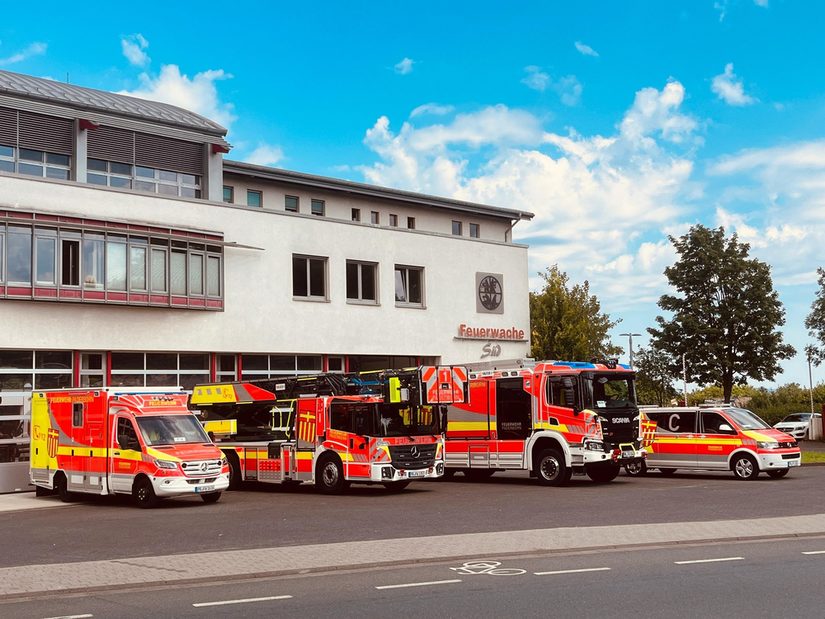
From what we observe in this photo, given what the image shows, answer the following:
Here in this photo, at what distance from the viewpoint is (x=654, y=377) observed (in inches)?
2395

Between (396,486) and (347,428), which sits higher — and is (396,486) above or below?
below

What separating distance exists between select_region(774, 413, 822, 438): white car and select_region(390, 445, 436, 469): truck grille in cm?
2829

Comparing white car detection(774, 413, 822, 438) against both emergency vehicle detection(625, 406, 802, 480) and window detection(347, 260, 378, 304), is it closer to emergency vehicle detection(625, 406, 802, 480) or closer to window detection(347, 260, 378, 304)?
emergency vehicle detection(625, 406, 802, 480)

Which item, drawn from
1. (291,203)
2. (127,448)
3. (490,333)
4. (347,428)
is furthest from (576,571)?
(291,203)

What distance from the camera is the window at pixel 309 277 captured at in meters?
35.0

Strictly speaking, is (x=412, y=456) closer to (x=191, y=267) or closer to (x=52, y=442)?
(x=52, y=442)

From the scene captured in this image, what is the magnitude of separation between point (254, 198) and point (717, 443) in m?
20.3

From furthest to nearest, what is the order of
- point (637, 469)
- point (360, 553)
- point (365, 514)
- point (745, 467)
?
point (637, 469) < point (745, 467) < point (365, 514) < point (360, 553)

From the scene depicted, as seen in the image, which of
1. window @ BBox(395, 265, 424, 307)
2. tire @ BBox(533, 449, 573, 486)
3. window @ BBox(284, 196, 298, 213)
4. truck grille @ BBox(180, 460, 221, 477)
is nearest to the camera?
truck grille @ BBox(180, 460, 221, 477)

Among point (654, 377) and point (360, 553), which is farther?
point (654, 377)

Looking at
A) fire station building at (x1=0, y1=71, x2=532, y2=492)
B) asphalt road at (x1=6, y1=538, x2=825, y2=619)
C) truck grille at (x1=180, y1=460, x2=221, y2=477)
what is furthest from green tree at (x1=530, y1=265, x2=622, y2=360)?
asphalt road at (x1=6, y1=538, x2=825, y2=619)

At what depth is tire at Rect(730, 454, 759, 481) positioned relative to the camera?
26.2 m

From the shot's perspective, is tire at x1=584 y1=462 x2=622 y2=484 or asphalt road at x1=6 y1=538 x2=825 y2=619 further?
tire at x1=584 y1=462 x2=622 y2=484

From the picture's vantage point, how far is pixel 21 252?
27.8 meters
